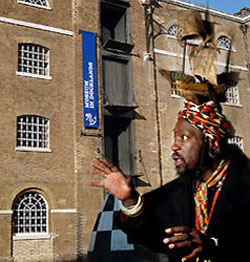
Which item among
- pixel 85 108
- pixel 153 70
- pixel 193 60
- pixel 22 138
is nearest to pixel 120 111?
pixel 85 108

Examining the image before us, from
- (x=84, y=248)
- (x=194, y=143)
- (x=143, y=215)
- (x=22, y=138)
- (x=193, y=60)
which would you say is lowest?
(x=84, y=248)

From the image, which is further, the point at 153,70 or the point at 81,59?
the point at 153,70

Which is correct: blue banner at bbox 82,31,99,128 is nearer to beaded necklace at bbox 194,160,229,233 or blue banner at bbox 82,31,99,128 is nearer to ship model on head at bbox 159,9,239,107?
ship model on head at bbox 159,9,239,107

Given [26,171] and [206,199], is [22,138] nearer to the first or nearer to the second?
[26,171]

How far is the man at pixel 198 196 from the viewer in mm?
2951

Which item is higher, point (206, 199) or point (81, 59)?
point (81, 59)

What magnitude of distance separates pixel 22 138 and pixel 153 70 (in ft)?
25.7

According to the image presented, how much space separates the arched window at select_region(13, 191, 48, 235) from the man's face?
14.6 metres

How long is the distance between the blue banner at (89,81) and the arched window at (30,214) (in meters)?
3.91

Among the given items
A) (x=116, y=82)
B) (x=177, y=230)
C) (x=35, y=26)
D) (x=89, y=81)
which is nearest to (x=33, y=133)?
(x=89, y=81)

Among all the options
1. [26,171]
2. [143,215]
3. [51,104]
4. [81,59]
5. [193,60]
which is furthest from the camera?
[81,59]

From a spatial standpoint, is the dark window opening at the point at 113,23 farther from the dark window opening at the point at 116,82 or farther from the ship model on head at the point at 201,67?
the ship model on head at the point at 201,67

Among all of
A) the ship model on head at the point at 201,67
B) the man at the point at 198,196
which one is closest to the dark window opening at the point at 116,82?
the ship model on head at the point at 201,67

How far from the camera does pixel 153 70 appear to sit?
21.8 m
